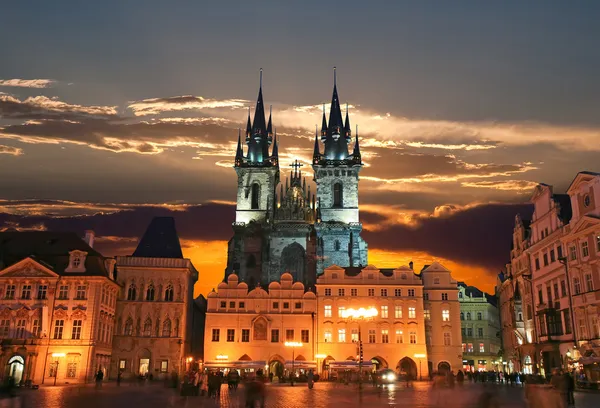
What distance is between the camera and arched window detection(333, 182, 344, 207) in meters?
92.5

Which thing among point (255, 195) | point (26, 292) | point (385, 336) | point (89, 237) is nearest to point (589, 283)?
point (385, 336)

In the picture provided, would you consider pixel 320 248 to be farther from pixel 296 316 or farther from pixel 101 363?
pixel 101 363

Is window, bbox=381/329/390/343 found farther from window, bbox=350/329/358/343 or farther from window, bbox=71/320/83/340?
window, bbox=71/320/83/340

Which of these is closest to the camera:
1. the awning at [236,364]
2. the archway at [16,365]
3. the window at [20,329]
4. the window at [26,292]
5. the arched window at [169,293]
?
the archway at [16,365]

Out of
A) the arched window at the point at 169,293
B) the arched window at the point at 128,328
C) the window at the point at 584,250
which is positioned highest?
the window at the point at 584,250

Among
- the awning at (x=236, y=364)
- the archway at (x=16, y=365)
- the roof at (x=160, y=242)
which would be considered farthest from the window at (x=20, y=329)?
the awning at (x=236, y=364)

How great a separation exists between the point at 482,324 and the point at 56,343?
5949 centimetres

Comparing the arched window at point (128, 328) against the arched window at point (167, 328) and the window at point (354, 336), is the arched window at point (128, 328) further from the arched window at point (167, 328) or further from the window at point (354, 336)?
the window at point (354, 336)

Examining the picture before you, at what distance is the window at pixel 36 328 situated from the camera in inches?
2052

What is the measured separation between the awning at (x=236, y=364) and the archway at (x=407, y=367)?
15505 millimetres

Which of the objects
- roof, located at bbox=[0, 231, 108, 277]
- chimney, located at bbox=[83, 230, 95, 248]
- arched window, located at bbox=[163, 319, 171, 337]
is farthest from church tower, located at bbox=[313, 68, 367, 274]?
roof, located at bbox=[0, 231, 108, 277]

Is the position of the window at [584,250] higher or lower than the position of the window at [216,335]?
higher

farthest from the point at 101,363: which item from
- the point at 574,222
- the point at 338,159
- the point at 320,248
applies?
the point at 338,159

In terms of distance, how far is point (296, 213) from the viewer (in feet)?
300
